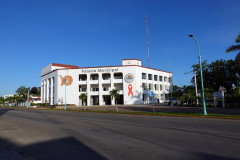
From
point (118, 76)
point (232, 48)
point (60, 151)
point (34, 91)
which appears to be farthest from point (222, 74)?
point (34, 91)

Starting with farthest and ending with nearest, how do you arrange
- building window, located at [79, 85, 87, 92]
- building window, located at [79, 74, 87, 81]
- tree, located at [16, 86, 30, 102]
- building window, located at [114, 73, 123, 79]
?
tree, located at [16, 86, 30, 102] < building window, located at [79, 74, 87, 81] < building window, located at [79, 85, 87, 92] < building window, located at [114, 73, 123, 79]

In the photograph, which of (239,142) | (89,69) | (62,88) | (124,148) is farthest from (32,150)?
(62,88)

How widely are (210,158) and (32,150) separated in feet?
18.0

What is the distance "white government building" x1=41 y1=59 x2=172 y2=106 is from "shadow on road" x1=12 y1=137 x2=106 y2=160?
44117 mm

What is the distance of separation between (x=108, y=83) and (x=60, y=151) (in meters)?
47.5

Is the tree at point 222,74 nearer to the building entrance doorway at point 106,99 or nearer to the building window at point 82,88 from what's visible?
the building entrance doorway at point 106,99

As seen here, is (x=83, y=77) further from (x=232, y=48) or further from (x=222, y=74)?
(x=232, y=48)

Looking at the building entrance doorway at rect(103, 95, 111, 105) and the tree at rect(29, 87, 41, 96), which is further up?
the tree at rect(29, 87, 41, 96)

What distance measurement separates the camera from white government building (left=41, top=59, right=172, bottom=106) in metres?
51.6

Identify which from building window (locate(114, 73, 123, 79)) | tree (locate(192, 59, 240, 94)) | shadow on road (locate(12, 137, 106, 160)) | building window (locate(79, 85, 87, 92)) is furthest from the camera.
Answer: building window (locate(79, 85, 87, 92))

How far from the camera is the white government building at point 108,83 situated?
169 feet

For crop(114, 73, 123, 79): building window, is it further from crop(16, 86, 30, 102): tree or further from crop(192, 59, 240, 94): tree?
crop(16, 86, 30, 102): tree

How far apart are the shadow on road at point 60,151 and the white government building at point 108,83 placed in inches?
1737

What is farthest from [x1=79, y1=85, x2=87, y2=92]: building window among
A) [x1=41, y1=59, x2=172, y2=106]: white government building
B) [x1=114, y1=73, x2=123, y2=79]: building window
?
[x1=114, y1=73, x2=123, y2=79]: building window
